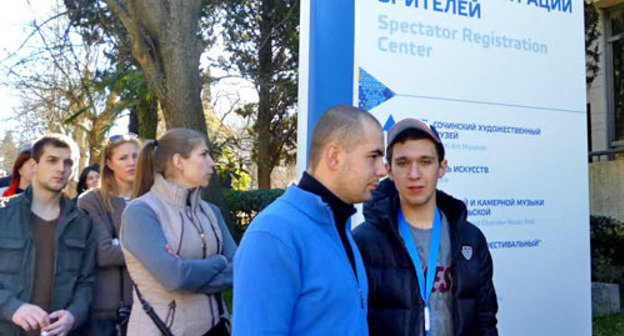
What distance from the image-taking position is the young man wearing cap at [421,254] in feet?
8.84

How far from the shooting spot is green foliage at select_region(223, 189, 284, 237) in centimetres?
1418

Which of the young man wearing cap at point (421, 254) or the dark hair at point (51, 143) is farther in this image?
the dark hair at point (51, 143)

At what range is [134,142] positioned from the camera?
4359 millimetres

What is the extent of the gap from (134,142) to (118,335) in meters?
1.33

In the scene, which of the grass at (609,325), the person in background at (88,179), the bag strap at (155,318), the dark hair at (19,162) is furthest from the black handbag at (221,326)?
the grass at (609,325)

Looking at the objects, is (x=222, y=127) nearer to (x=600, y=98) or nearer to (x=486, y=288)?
(x=600, y=98)

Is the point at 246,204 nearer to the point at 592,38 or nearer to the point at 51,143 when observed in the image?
the point at 592,38

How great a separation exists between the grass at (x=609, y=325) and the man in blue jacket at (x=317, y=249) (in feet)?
19.3

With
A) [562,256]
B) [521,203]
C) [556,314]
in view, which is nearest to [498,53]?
[521,203]

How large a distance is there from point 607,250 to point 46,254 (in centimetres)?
931

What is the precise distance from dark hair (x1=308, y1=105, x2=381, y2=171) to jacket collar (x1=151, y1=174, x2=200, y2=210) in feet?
4.61

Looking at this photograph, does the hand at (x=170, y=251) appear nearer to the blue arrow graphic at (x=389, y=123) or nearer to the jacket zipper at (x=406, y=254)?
the jacket zipper at (x=406, y=254)

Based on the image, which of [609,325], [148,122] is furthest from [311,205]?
[148,122]

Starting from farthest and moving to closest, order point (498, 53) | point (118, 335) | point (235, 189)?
point (235, 189) → point (498, 53) → point (118, 335)
